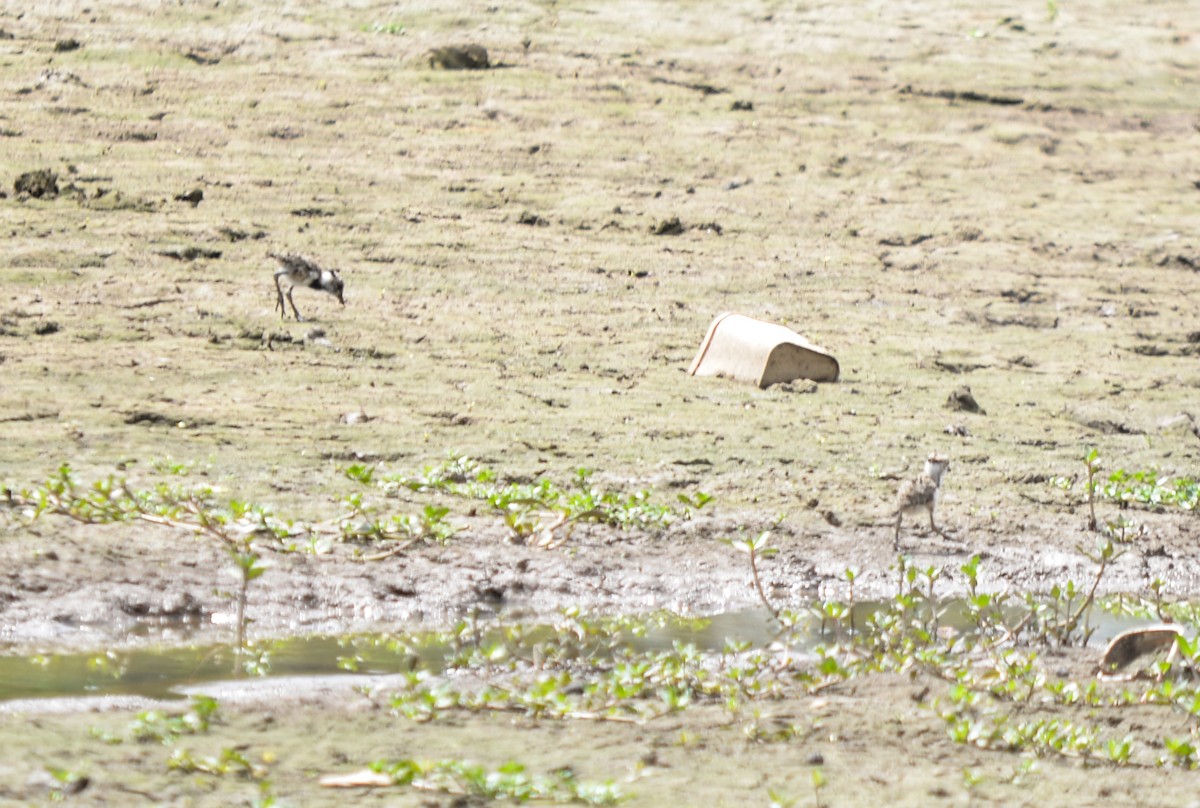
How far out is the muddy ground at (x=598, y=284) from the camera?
6750 millimetres

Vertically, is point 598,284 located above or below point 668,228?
below

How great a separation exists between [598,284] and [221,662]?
6706 mm

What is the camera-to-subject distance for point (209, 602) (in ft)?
19.0

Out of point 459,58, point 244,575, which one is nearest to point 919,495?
point 244,575

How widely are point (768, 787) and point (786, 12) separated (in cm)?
1515

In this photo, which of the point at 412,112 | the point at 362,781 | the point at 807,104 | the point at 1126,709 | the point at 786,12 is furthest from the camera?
the point at 786,12

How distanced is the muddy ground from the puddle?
0.94 ft

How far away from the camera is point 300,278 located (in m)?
10.1

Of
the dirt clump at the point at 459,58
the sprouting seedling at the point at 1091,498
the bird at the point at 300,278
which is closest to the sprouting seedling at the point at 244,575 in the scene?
the sprouting seedling at the point at 1091,498

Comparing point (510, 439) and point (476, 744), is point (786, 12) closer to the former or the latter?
point (510, 439)

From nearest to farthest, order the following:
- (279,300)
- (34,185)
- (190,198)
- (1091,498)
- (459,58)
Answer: (1091,498)
(279,300)
(34,185)
(190,198)
(459,58)

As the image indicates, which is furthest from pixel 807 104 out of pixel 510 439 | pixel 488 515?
pixel 488 515

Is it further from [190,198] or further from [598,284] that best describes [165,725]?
[190,198]

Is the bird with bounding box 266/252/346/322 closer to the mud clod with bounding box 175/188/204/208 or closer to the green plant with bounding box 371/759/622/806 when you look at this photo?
the mud clod with bounding box 175/188/204/208
